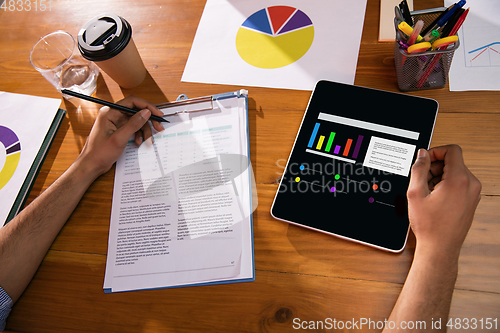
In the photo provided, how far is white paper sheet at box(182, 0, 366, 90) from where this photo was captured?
0.77 metres

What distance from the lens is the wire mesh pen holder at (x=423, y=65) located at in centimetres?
63

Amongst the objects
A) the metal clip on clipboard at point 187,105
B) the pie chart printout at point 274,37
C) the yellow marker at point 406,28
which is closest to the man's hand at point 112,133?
the metal clip on clipboard at point 187,105

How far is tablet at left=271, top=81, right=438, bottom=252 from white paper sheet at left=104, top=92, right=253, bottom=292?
0.35 ft

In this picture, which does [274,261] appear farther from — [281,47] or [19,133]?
[19,133]

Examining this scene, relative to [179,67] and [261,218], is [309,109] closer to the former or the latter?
[261,218]

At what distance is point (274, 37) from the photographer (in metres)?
0.83

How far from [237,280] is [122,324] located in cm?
23

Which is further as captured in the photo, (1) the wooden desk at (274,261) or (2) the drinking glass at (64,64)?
(2) the drinking glass at (64,64)

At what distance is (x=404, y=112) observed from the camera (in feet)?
2.18

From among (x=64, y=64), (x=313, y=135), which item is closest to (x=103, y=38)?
(x=64, y=64)

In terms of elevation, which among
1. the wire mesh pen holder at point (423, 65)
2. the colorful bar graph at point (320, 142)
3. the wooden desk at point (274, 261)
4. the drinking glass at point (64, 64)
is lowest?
the wooden desk at point (274, 261)

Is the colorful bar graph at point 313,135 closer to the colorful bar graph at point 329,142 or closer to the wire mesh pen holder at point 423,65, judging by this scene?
the colorful bar graph at point 329,142

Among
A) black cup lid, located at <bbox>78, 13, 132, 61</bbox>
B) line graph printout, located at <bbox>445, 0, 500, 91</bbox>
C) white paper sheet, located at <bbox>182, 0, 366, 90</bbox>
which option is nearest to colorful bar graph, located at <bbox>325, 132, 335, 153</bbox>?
white paper sheet, located at <bbox>182, 0, 366, 90</bbox>

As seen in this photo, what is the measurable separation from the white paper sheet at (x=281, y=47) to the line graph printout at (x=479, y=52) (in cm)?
23
